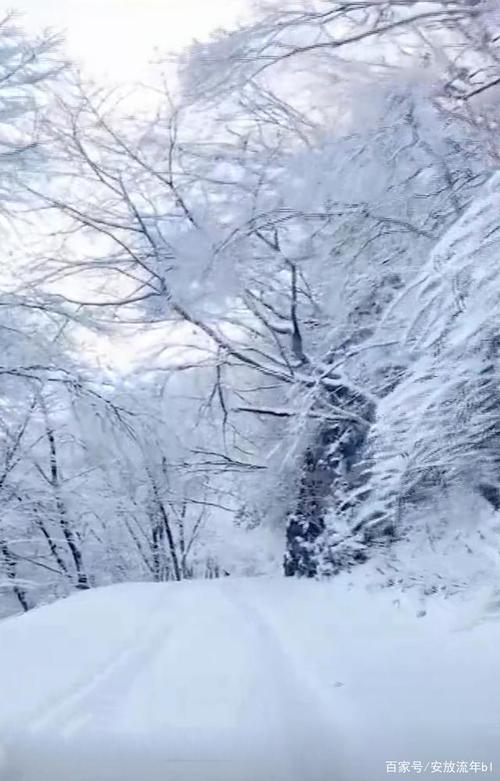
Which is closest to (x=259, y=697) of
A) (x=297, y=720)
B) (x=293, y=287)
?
(x=297, y=720)

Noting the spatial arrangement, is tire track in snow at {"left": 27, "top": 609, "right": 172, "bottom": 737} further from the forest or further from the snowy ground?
the forest

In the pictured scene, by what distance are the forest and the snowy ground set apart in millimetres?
1449

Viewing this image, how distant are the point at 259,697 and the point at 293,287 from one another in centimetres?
837

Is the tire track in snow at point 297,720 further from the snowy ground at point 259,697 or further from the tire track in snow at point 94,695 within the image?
the tire track in snow at point 94,695

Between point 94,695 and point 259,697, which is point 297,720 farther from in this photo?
point 94,695

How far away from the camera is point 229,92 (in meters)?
8.33

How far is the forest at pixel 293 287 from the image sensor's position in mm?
6666

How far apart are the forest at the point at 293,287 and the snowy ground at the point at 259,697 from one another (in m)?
1.45

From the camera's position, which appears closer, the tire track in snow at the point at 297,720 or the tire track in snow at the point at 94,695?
the tire track in snow at the point at 297,720

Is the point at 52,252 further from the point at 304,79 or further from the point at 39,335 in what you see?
the point at 304,79

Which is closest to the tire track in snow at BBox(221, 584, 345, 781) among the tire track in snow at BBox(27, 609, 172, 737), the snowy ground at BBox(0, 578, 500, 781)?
the snowy ground at BBox(0, 578, 500, 781)

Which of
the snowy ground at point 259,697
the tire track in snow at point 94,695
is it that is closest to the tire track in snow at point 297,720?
the snowy ground at point 259,697

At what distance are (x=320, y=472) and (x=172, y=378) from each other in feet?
8.86

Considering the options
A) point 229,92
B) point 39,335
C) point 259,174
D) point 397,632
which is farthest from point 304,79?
point 397,632
